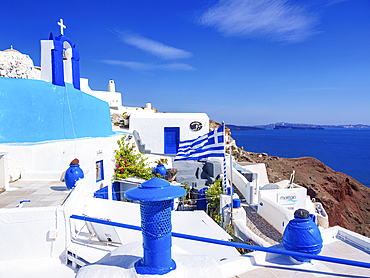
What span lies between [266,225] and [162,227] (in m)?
9.23

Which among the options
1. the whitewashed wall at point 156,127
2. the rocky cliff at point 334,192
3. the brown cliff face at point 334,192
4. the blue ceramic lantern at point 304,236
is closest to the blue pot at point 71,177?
the blue ceramic lantern at point 304,236

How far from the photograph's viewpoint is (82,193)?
241 inches

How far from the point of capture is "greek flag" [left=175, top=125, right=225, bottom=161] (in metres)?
8.66

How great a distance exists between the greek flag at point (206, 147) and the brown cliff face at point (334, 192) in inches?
819

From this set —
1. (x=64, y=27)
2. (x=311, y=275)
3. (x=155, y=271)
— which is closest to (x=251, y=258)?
(x=311, y=275)

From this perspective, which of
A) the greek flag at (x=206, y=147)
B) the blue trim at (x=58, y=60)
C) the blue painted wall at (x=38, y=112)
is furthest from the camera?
the blue trim at (x=58, y=60)

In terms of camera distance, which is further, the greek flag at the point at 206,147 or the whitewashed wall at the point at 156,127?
the whitewashed wall at the point at 156,127

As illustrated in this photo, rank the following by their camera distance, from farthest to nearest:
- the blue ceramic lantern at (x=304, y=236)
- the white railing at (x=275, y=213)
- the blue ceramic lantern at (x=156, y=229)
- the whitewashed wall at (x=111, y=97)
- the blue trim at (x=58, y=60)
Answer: the whitewashed wall at (x=111, y=97), the blue trim at (x=58, y=60), the white railing at (x=275, y=213), the blue ceramic lantern at (x=304, y=236), the blue ceramic lantern at (x=156, y=229)

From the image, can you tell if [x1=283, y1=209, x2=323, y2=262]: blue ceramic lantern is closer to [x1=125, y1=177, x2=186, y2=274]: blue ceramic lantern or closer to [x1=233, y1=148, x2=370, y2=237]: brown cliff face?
[x1=125, y1=177, x2=186, y2=274]: blue ceramic lantern

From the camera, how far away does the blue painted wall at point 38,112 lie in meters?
8.40

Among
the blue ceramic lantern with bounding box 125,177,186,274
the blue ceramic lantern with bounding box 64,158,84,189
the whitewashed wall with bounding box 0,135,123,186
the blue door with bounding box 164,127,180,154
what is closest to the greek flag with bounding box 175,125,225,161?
the whitewashed wall with bounding box 0,135,123,186

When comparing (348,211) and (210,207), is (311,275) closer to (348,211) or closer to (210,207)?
(210,207)

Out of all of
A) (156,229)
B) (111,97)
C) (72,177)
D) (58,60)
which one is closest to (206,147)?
(72,177)

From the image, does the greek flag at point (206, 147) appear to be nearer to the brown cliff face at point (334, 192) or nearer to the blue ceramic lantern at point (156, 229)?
the blue ceramic lantern at point (156, 229)
